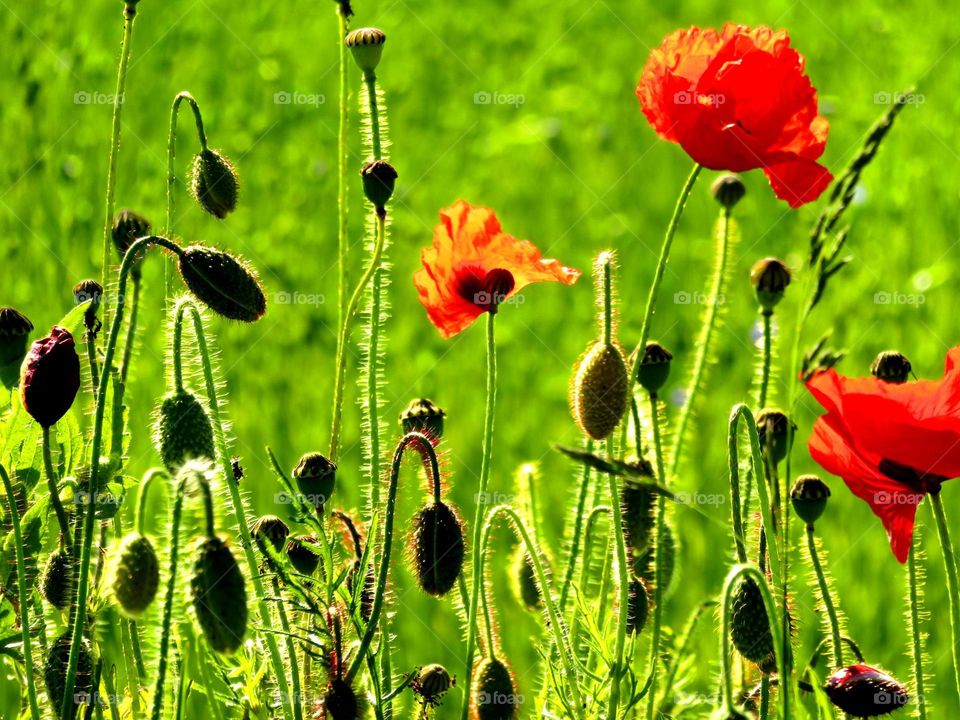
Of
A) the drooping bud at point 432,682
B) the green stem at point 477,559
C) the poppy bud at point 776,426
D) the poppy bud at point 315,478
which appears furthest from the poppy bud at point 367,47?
the drooping bud at point 432,682

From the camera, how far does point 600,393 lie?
5.58 ft

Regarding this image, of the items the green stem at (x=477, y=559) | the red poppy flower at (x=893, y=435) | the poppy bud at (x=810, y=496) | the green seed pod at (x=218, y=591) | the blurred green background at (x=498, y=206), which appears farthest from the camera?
the blurred green background at (x=498, y=206)

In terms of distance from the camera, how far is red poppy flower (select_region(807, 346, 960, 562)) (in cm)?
154

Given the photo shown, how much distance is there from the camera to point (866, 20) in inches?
243

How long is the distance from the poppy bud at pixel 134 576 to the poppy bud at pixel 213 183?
633 mm

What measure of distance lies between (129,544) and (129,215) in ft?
2.18

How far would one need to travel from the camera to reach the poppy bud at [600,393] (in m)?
1.70

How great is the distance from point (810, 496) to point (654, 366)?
11.5 inches

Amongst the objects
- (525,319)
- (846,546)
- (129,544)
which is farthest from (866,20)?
(129,544)

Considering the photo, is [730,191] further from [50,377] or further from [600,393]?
[50,377]

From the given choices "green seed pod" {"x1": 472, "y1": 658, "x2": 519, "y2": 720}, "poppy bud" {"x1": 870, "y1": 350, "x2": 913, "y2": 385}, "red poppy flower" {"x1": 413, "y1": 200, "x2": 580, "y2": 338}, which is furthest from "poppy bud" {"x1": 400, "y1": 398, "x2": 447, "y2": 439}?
"poppy bud" {"x1": 870, "y1": 350, "x2": 913, "y2": 385}

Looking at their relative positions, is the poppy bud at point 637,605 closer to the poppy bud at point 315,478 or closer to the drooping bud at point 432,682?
the drooping bud at point 432,682

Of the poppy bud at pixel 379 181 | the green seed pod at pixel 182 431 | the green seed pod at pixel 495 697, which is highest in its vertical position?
the poppy bud at pixel 379 181

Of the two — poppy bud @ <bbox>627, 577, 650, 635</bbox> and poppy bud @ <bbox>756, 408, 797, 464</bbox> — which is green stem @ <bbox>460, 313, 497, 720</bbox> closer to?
poppy bud @ <bbox>627, 577, 650, 635</bbox>
